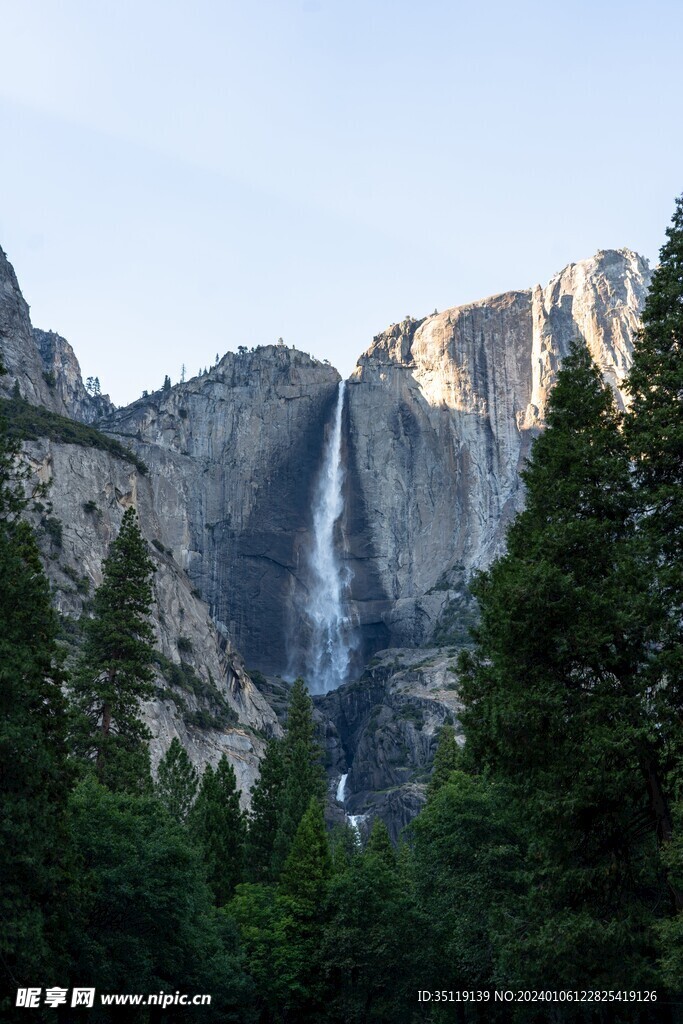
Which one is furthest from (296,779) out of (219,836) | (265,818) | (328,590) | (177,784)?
(328,590)

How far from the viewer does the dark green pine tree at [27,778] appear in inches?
824

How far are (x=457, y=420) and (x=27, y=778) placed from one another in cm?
13932

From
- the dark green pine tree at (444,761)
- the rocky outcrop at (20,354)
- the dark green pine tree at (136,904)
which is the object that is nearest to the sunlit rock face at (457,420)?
the rocky outcrop at (20,354)

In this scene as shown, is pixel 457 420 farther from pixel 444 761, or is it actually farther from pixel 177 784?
pixel 177 784

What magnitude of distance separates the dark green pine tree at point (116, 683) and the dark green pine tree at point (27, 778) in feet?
42.9

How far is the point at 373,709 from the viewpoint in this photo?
12406cm

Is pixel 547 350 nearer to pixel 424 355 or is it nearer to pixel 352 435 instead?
pixel 424 355

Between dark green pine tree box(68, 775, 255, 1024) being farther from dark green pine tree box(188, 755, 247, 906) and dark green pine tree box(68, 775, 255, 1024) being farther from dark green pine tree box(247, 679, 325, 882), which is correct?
dark green pine tree box(247, 679, 325, 882)

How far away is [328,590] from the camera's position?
5915 inches

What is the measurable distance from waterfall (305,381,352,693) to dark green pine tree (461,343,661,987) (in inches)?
4845

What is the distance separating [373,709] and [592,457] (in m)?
104

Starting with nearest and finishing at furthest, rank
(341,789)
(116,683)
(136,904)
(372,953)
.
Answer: (136,904) < (372,953) < (116,683) < (341,789)

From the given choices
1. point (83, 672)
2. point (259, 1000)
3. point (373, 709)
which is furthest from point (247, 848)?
point (373, 709)

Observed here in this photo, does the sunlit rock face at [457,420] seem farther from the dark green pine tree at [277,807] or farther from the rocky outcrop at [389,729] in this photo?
the dark green pine tree at [277,807]
